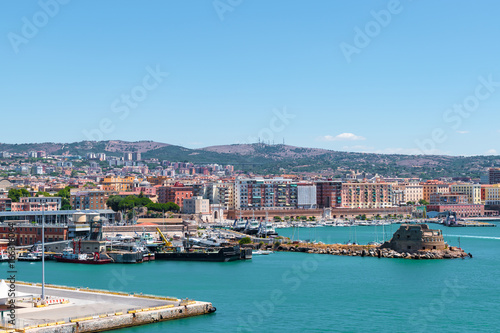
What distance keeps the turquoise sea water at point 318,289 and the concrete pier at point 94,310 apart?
0.27 meters

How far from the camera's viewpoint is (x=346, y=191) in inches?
2822

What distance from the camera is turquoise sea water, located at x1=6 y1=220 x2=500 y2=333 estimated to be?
17547mm

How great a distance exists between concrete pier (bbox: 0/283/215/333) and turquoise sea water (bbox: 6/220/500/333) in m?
0.27

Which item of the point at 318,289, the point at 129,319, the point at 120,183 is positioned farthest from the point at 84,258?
the point at 120,183

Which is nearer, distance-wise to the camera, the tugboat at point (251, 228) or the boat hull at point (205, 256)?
the boat hull at point (205, 256)

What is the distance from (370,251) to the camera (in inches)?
1291

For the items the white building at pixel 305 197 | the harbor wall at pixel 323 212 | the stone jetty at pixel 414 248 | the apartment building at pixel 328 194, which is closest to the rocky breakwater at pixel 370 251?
the stone jetty at pixel 414 248

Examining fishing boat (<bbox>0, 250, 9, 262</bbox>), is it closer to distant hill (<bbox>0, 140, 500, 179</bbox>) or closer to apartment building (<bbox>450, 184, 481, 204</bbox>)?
apartment building (<bbox>450, 184, 481, 204</bbox>)

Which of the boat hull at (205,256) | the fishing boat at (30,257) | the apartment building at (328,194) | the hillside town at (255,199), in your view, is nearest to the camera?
the boat hull at (205,256)

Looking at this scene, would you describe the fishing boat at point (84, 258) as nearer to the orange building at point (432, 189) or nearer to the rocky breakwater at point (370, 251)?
the rocky breakwater at point (370, 251)

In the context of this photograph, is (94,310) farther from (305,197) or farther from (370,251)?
(305,197)

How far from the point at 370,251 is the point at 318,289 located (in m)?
10.6

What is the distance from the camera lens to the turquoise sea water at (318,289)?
57.6ft

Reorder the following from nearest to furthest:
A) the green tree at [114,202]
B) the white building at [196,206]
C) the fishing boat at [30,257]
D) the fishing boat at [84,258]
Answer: the fishing boat at [84,258] → the fishing boat at [30,257] → the green tree at [114,202] → the white building at [196,206]
